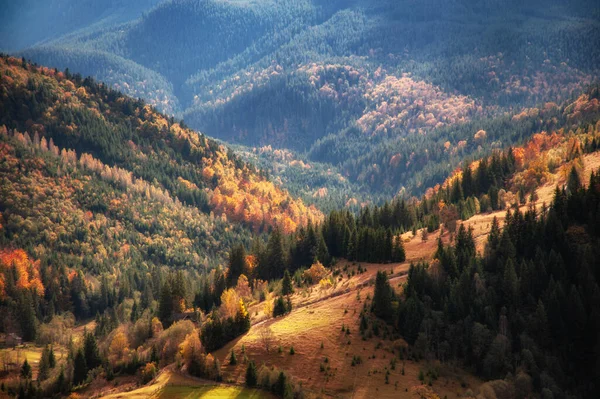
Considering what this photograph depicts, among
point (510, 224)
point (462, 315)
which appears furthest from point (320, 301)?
point (510, 224)

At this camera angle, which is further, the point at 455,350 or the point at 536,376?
the point at 455,350

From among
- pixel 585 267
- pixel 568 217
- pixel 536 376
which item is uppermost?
pixel 568 217

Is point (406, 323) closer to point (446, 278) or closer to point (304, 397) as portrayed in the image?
point (446, 278)

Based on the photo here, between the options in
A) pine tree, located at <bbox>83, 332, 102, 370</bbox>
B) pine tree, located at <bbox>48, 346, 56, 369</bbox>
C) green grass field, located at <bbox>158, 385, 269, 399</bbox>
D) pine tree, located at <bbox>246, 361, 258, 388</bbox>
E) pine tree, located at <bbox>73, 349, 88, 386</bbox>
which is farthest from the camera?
pine tree, located at <bbox>48, 346, 56, 369</bbox>

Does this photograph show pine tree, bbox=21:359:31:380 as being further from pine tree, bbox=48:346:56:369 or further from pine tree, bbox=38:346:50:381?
pine tree, bbox=48:346:56:369

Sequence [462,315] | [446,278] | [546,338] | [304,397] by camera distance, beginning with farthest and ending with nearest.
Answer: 1. [446,278]
2. [462,315]
3. [546,338]
4. [304,397]

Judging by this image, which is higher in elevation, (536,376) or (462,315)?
(462,315)

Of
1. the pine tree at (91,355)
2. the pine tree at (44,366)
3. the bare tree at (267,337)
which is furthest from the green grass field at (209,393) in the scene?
the pine tree at (44,366)

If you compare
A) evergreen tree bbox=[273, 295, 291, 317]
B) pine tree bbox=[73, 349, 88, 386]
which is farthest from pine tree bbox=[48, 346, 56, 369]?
evergreen tree bbox=[273, 295, 291, 317]

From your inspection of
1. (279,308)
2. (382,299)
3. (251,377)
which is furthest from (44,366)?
(382,299)
